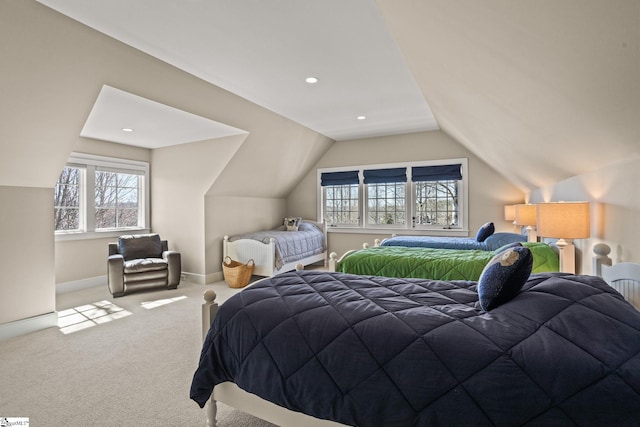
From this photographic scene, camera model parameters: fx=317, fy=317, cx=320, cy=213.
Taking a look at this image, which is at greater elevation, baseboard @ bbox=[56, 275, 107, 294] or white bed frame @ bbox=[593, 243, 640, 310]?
white bed frame @ bbox=[593, 243, 640, 310]

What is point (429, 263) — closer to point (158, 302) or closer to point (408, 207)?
point (408, 207)

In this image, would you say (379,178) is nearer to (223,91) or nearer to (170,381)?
(223,91)

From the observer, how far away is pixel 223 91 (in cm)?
358

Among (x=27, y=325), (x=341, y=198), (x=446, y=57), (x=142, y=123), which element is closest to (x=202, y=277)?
(x=27, y=325)

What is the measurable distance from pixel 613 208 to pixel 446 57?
136cm

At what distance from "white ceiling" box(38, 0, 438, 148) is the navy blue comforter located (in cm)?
191

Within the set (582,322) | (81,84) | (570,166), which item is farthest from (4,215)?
(570,166)

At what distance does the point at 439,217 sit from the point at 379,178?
51.7 inches

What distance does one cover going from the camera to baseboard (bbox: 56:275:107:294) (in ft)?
14.8

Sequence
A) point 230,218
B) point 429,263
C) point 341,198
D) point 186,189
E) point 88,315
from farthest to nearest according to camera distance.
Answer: point 341,198
point 230,218
point 186,189
point 88,315
point 429,263

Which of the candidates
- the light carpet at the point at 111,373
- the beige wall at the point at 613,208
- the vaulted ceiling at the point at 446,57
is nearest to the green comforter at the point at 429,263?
the beige wall at the point at 613,208

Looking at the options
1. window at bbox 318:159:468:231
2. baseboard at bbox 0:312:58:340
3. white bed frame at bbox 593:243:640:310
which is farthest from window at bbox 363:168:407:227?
baseboard at bbox 0:312:58:340

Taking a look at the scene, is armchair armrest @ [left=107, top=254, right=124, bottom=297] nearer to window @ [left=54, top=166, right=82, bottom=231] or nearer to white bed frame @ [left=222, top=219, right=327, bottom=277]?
window @ [left=54, top=166, right=82, bottom=231]

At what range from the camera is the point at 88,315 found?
140 inches
